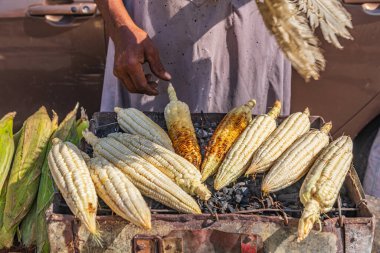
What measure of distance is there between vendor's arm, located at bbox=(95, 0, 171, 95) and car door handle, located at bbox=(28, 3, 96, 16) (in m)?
0.76

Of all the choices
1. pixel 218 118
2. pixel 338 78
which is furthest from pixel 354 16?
pixel 218 118

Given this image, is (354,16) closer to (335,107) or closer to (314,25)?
(335,107)

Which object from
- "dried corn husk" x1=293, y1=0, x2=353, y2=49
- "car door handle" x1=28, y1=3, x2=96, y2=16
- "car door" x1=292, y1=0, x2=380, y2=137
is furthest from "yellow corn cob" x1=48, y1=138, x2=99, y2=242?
"car door" x1=292, y1=0, x2=380, y2=137

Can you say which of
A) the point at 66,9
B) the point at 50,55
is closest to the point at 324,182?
the point at 66,9

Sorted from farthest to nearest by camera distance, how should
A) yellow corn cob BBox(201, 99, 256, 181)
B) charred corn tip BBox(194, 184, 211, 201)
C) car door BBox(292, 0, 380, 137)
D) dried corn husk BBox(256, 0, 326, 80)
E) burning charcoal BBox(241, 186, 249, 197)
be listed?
car door BBox(292, 0, 380, 137), yellow corn cob BBox(201, 99, 256, 181), burning charcoal BBox(241, 186, 249, 197), charred corn tip BBox(194, 184, 211, 201), dried corn husk BBox(256, 0, 326, 80)

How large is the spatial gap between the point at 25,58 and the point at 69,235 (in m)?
2.00

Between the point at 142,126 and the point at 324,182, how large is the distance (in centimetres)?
86

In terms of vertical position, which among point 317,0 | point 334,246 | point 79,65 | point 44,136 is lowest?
point 334,246

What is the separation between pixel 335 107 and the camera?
148 inches

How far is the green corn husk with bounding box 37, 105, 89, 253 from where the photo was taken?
2.43m

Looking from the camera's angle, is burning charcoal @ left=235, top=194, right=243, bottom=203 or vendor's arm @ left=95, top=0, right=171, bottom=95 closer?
burning charcoal @ left=235, top=194, right=243, bottom=203

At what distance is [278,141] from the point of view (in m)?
2.34

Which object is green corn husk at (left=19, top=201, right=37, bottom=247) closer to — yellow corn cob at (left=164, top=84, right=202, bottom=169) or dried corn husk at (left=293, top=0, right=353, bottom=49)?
yellow corn cob at (left=164, top=84, right=202, bottom=169)

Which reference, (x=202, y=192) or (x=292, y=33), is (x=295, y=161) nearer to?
(x=202, y=192)
